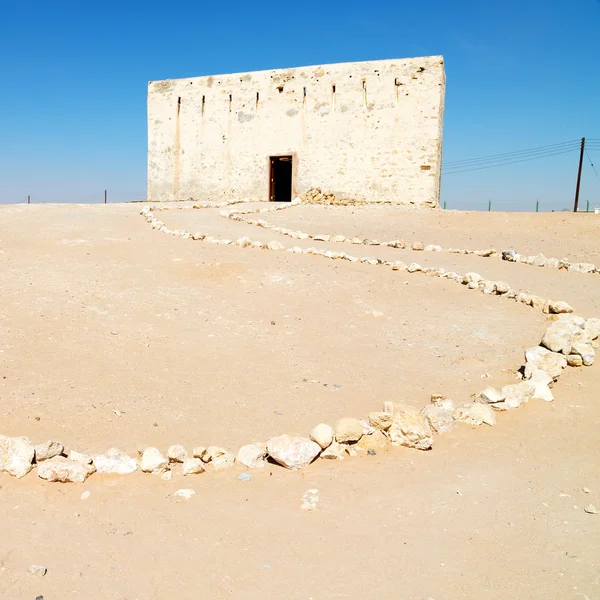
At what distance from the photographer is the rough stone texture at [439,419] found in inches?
145

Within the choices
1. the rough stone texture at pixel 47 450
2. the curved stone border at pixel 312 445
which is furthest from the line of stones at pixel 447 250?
the rough stone texture at pixel 47 450

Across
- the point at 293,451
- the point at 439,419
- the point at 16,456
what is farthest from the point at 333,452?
the point at 16,456

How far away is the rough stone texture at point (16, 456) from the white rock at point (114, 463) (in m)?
0.38

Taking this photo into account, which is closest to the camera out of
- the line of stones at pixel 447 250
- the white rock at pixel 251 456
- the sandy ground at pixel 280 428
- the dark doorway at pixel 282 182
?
the sandy ground at pixel 280 428

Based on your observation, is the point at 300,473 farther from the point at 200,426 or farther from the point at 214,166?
the point at 214,166

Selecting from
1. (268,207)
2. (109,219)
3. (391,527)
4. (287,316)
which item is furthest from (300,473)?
(268,207)

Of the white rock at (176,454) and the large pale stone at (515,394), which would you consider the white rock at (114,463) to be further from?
the large pale stone at (515,394)

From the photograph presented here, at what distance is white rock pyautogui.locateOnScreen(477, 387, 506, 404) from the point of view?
4.00 meters

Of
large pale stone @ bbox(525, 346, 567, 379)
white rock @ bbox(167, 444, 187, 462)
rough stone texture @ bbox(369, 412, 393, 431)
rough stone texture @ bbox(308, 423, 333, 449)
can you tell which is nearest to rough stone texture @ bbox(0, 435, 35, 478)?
white rock @ bbox(167, 444, 187, 462)

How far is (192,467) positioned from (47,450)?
877 mm

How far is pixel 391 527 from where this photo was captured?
268cm

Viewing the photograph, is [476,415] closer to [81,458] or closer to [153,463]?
[153,463]

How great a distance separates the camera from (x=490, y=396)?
4.01m

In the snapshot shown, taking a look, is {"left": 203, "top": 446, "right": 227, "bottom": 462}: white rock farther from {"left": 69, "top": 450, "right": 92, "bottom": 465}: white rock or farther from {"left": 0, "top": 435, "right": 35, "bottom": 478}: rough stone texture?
{"left": 0, "top": 435, "right": 35, "bottom": 478}: rough stone texture
